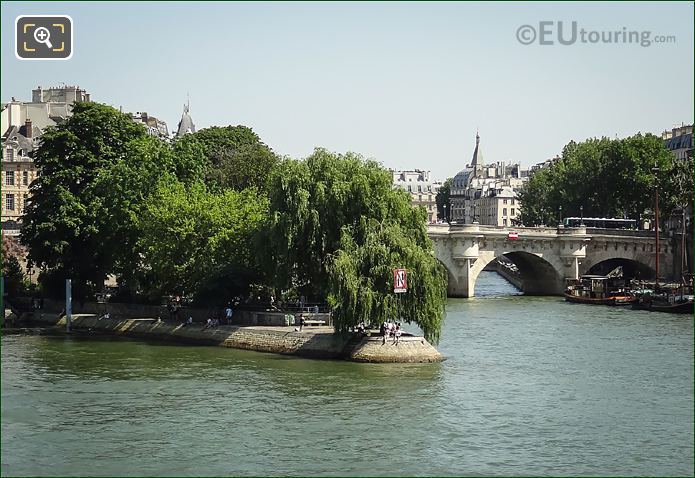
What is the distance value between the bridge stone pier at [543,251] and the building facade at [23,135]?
1189 inches

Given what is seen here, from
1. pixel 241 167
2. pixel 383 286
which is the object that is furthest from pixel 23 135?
pixel 383 286

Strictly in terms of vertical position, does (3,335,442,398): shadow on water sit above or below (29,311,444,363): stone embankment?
below

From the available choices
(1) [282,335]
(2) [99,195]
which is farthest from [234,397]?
(2) [99,195]

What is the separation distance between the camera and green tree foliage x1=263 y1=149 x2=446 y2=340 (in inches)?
1786

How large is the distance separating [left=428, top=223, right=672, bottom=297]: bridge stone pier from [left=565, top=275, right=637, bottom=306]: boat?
460 centimetres

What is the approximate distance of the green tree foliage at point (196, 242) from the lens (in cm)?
5541

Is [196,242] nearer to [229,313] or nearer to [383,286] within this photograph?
[229,313]

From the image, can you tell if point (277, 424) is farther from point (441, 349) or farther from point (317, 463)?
point (441, 349)

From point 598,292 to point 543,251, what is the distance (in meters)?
8.58

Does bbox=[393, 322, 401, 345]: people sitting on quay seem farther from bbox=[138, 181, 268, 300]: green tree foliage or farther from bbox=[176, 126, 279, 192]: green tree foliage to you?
bbox=[176, 126, 279, 192]: green tree foliage

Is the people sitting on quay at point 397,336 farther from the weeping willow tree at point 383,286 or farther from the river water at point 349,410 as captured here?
the river water at point 349,410

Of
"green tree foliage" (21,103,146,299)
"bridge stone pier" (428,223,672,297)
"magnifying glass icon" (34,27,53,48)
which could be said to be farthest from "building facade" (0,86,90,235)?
"magnifying glass icon" (34,27,53,48)

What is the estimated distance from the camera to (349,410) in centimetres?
3438

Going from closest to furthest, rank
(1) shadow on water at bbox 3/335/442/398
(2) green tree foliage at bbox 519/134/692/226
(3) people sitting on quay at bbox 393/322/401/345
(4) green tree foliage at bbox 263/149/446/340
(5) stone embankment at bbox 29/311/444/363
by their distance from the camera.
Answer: (1) shadow on water at bbox 3/335/442/398 < (5) stone embankment at bbox 29/311/444/363 < (3) people sitting on quay at bbox 393/322/401/345 < (4) green tree foliage at bbox 263/149/446/340 < (2) green tree foliage at bbox 519/134/692/226
